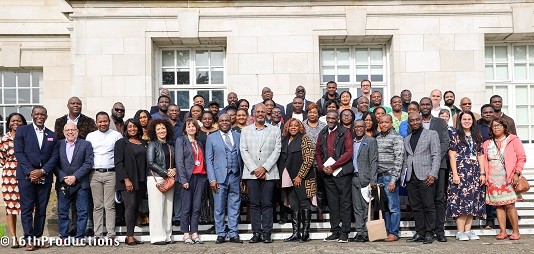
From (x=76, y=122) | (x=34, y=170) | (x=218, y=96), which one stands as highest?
(x=218, y=96)

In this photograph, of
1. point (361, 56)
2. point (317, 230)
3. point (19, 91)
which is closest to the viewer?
point (317, 230)

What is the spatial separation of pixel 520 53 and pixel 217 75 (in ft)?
22.7

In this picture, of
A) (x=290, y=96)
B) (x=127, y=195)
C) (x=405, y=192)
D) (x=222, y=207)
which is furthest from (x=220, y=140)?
(x=290, y=96)

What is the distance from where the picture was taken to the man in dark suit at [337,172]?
9695 millimetres

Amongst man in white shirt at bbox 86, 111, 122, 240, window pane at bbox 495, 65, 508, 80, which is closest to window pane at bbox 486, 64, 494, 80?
window pane at bbox 495, 65, 508, 80

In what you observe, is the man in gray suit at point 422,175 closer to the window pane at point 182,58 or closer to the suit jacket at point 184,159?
the suit jacket at point 184,159

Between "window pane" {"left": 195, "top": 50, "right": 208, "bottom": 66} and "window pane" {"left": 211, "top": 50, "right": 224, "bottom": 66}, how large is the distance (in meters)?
0.16

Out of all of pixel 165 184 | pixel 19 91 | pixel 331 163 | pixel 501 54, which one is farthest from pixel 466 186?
pixel 19 91

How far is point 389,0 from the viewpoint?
46.4 feet

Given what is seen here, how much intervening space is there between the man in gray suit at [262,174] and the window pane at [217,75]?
500cm

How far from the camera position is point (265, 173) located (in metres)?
9.66

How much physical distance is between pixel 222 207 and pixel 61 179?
2.44m

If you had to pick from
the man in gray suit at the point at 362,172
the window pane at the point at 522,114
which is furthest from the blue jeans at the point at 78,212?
the window pane at the point at 522,114

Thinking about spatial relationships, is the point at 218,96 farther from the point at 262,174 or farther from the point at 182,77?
the point at 262,174
